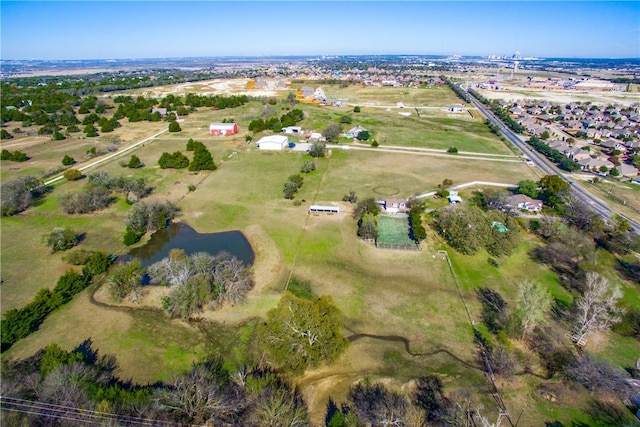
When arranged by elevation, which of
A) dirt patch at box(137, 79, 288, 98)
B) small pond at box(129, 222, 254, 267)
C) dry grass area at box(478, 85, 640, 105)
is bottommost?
small pond at box(129, 222, 254, 267)

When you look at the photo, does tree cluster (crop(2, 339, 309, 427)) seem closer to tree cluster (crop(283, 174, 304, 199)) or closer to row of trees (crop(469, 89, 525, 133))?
tree cluster (crop(283, 174, 304, 199))

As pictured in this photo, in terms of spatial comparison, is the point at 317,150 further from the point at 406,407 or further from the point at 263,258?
the point at 406,407

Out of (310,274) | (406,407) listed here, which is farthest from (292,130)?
(406,407)

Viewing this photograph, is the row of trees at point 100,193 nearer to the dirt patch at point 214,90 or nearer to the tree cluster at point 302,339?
the tree cluster at point 302,339

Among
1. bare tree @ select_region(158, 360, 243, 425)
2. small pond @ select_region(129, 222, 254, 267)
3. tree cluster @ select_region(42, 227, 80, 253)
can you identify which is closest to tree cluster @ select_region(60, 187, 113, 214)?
tree cluster @ select_region(42, 227, 80, 253)

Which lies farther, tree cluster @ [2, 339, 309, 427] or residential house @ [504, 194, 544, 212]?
residential house @ [504, 194, 544, 212]

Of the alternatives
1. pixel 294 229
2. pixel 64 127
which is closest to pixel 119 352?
pixel 294 229

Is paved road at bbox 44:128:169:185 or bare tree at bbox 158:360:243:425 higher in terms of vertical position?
paved road at bbox 44:128:169:185
